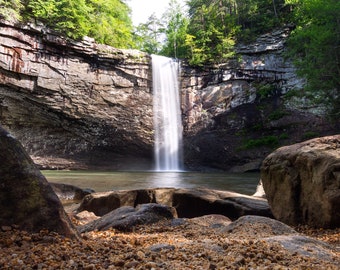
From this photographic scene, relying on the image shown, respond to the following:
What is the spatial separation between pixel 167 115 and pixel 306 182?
78.3 ft

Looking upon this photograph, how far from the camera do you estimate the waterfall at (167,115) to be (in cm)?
2788

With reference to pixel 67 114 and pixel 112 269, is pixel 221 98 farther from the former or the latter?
pixel 112 269

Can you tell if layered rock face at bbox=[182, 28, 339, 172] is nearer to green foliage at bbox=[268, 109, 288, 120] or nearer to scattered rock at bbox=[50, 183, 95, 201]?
green foliage at bbox=[268, 109, 288, 120]

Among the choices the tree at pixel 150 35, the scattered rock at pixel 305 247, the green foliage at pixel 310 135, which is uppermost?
the tree at pixel 150 35

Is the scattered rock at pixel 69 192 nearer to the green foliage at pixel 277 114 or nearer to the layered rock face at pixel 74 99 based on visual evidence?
the layered rock face at pixel 74 99

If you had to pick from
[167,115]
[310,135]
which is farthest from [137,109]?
[310,135]

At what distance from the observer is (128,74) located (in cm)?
2628

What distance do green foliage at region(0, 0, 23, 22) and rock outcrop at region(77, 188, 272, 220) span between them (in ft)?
61.3

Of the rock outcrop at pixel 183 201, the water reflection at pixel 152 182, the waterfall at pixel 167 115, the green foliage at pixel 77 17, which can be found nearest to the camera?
the rock outcrop at pixel 183 201

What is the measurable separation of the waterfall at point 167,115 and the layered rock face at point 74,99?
2.92 feet

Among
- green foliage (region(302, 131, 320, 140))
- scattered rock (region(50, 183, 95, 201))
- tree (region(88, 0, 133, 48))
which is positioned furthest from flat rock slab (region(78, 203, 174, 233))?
green foliage (region(302, 131, 320, 140))

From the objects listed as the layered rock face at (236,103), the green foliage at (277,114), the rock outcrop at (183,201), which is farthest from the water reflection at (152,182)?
the green foliage at (277,114)

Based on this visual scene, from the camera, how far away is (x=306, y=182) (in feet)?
17.2

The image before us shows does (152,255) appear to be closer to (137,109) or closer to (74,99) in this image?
(74,99)
